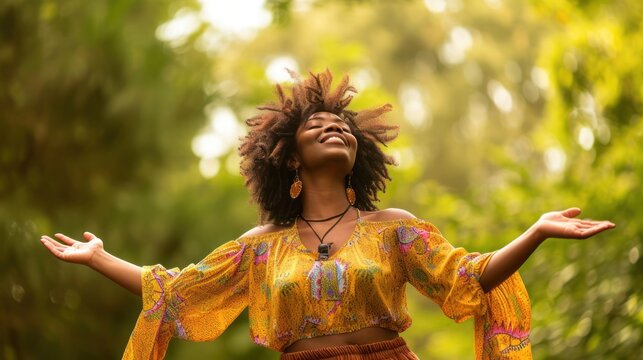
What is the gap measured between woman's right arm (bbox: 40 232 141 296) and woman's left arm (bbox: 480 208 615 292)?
54.9 inches

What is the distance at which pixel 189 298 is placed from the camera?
17.8 ft

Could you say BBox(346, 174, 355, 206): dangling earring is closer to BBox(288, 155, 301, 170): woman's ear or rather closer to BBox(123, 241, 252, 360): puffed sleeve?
BBox(288, 155, 301, 170): woman's ear

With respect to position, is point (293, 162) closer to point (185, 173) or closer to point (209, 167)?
point (185, 173)

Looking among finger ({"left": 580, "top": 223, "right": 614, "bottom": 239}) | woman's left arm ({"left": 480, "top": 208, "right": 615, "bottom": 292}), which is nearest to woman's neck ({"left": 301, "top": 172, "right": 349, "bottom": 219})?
woman's left arm ({"left": 480, "top": 208, "right": 615, "bottom": 292})

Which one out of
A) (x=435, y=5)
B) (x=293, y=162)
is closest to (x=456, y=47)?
(x=435, y=5)

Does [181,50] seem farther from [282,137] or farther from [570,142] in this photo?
[282,137]

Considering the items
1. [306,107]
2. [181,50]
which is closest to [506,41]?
[181,50]

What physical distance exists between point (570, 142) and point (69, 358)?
190 inches

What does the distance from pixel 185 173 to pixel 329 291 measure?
27.2 ft

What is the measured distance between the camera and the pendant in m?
5.15

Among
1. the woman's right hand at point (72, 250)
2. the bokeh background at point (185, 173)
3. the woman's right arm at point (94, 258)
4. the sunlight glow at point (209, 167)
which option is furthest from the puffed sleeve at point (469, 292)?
the sunlight glow at point (209, 167)

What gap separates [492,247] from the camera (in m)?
10.6

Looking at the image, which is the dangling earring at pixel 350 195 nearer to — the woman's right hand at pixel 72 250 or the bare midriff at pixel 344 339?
the bare midriff at pixel 344 339

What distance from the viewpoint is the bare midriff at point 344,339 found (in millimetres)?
5086
